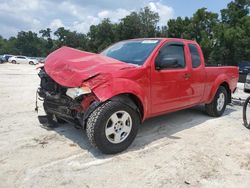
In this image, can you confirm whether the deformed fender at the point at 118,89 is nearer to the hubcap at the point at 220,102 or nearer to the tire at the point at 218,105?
the tire at the point at 218,105

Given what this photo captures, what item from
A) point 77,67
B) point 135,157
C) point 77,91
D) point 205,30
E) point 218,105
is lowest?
point 135,157

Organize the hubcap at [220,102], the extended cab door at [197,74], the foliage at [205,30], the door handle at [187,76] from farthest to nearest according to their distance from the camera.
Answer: the foliage at [205,30]
the hubcap at [220,102]
the extended cab door at [197,74]
the door handle at [187,76]

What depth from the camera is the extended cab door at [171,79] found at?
4961 millimetres

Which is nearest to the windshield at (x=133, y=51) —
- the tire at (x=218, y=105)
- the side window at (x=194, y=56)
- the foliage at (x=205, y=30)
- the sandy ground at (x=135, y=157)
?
the side window at (x=194, y=56)

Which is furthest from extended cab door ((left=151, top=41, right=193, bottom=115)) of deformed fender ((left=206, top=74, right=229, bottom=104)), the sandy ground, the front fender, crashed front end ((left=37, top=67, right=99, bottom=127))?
crashed front end ((left=37, top=67, right=99, bottom=127))

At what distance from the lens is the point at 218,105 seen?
7.01 metres

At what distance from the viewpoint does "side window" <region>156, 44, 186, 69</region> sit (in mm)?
5023

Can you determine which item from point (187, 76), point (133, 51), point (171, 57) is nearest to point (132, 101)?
point (133, 51)

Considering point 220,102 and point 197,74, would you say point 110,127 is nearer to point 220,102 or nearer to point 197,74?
point 197,74

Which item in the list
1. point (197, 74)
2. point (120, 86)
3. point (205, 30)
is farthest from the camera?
point (205, 30)

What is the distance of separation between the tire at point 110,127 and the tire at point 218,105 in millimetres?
2936

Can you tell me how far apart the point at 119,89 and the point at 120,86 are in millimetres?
55

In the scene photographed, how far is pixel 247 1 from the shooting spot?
115ft

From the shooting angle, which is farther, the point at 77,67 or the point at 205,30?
the point at 205,30
